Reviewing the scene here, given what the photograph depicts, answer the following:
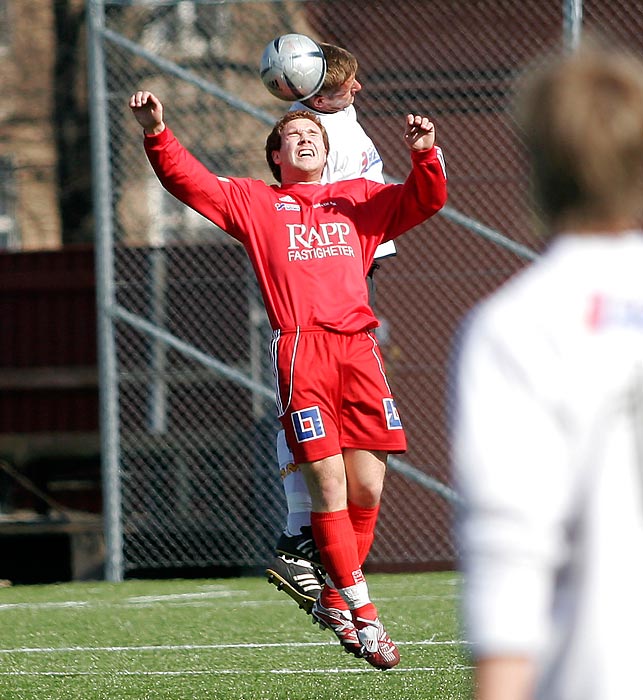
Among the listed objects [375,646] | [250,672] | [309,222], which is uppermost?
[309,222]

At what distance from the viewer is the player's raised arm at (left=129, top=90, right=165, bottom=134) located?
4707 millimetres

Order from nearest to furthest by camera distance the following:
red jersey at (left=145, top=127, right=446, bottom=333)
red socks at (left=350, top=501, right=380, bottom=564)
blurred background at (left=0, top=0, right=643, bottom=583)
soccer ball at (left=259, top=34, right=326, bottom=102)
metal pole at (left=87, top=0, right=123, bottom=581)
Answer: red jersey at (left=145, top=127, right=446, bottom=333)
red socks at (left=350, top=501, right=380, bottom=564)
soccer ball at (left=259, top=34, right=326, bottom=102)
metal pole at (left=87, top=0, right=123, bottom=581)
blurred background at (left=0, top=0, right=643, bottom=583)

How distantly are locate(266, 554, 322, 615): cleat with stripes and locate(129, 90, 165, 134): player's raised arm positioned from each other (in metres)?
1.53

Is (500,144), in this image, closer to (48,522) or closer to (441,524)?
(441,524)

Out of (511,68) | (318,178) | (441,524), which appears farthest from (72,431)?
(318,178)

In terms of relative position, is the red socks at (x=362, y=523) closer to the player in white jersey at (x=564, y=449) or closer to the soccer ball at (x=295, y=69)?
the soccer ball at (x=295, y=69)

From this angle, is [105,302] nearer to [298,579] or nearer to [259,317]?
[259,317]

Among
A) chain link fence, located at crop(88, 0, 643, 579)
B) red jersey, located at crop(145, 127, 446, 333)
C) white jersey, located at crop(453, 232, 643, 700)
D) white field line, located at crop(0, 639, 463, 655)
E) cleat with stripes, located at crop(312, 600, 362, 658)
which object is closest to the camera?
white jersey, located at crop(453, 232, 643, 700)

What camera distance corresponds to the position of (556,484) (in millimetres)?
1631

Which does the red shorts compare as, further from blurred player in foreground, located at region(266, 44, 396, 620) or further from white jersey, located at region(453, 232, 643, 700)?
white jersey, located at region(453, 232, 643, 700)

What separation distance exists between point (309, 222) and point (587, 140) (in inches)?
133

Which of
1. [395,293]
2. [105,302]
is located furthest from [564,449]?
[395,293]

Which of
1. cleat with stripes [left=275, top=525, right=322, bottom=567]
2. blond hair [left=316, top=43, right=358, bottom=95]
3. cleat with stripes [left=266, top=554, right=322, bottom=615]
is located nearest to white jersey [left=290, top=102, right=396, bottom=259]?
blond hair [left=316, top=43, right=358, bottom=95]

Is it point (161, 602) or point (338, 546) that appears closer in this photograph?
point (338, 546)
